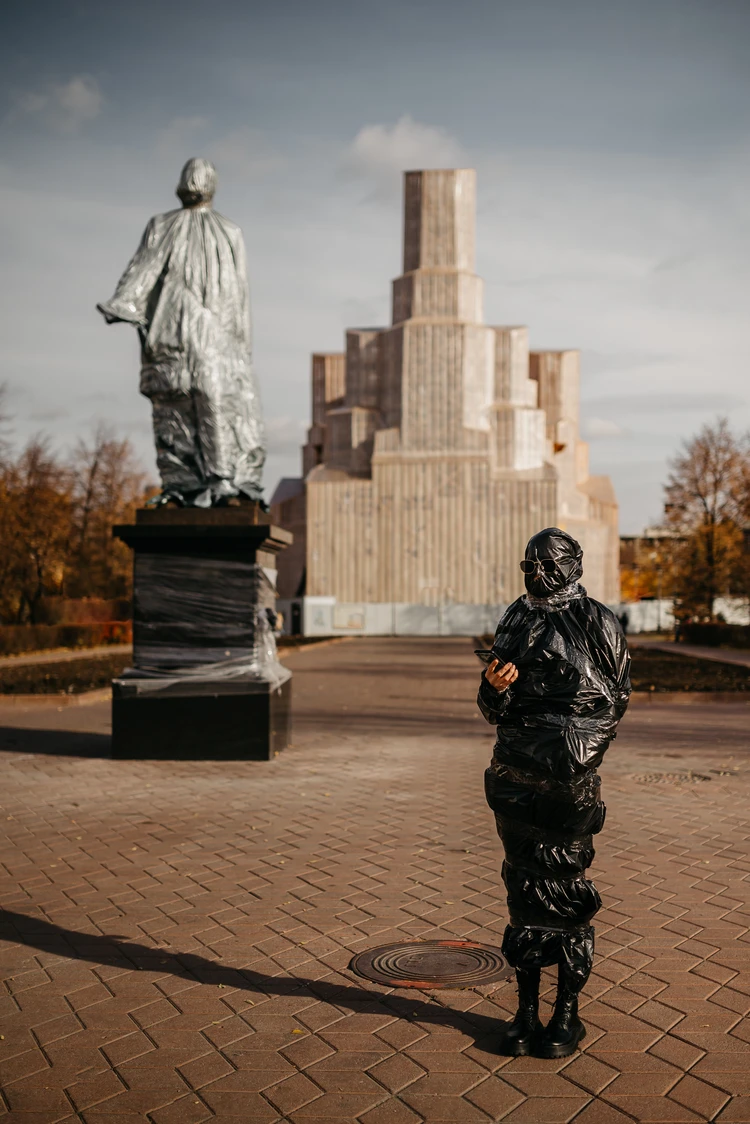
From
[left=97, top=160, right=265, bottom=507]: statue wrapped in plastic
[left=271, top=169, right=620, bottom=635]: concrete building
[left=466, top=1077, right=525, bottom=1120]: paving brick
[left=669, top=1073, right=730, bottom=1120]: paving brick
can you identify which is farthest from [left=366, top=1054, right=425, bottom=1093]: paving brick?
[left=271, top=169, right=620, bottom=635]: concrete building

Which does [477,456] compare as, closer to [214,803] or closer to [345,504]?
[345,504]

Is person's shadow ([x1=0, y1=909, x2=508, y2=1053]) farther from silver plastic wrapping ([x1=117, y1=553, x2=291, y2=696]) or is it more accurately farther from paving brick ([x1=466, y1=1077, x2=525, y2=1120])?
silver plastic wrapping ([x1=117, y1=553, x2=291, y2=696])

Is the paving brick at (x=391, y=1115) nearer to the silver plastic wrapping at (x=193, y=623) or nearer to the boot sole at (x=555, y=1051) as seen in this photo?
the boot sole at (x=555, y=1051)

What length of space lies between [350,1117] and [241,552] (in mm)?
7550

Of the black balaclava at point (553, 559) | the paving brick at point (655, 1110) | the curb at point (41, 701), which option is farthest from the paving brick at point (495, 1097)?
the curb at point (41, 701)

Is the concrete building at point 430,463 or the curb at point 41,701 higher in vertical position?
the concrete building at point 430,463

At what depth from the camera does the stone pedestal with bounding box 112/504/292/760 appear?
1040 centimetres

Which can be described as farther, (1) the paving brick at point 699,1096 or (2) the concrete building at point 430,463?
(2) the concrete building at point 430,463

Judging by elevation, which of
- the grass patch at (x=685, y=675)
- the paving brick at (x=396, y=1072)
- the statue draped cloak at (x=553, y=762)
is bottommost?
the paving brick at (x=396, y=1072)

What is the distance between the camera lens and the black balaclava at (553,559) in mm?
3771

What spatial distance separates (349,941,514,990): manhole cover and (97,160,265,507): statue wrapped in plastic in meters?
6.45

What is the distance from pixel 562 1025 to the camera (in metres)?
3.76

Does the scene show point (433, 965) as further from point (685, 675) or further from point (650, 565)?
point (650, 565)

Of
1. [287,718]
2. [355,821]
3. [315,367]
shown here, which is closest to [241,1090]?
[355,821]
